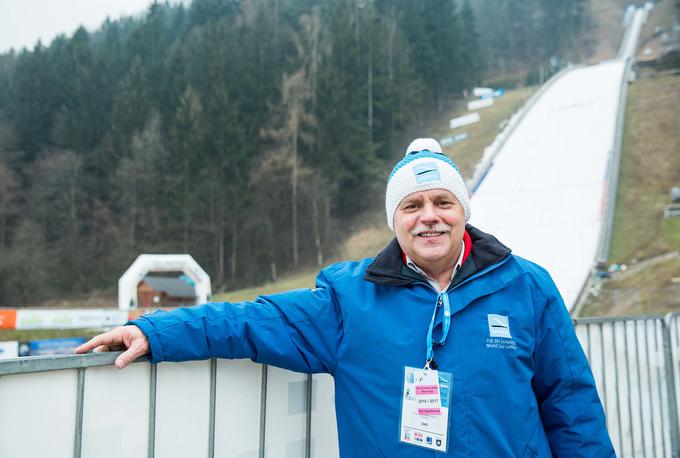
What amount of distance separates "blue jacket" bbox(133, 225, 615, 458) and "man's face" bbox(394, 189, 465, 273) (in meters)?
0.06

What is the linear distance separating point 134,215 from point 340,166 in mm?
11242

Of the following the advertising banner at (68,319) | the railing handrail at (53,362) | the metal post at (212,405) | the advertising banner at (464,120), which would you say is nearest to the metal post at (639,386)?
the metal post at (212,405)

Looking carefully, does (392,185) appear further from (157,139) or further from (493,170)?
(157,139)

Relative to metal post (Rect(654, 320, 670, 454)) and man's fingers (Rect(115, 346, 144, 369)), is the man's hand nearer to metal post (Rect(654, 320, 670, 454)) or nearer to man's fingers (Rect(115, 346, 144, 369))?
man's fingers (Rect(115, 346, 144, 369))

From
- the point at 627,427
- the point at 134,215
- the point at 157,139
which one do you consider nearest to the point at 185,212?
the point at 134,215

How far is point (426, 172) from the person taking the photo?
175 cm

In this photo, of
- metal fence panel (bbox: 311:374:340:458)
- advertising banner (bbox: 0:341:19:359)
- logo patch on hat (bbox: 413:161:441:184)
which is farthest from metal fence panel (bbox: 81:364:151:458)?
advertising banner (bbox: 0:341:19:359)

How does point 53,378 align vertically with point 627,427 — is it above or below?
above

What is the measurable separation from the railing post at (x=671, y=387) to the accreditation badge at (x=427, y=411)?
2.40 m

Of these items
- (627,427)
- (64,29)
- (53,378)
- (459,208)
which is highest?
(64,29)

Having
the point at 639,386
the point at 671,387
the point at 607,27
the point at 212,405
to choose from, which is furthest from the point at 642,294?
the point at 607,27

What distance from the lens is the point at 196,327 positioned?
1467 mm

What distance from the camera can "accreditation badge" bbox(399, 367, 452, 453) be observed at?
1495mm

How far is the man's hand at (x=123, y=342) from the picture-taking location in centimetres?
136
